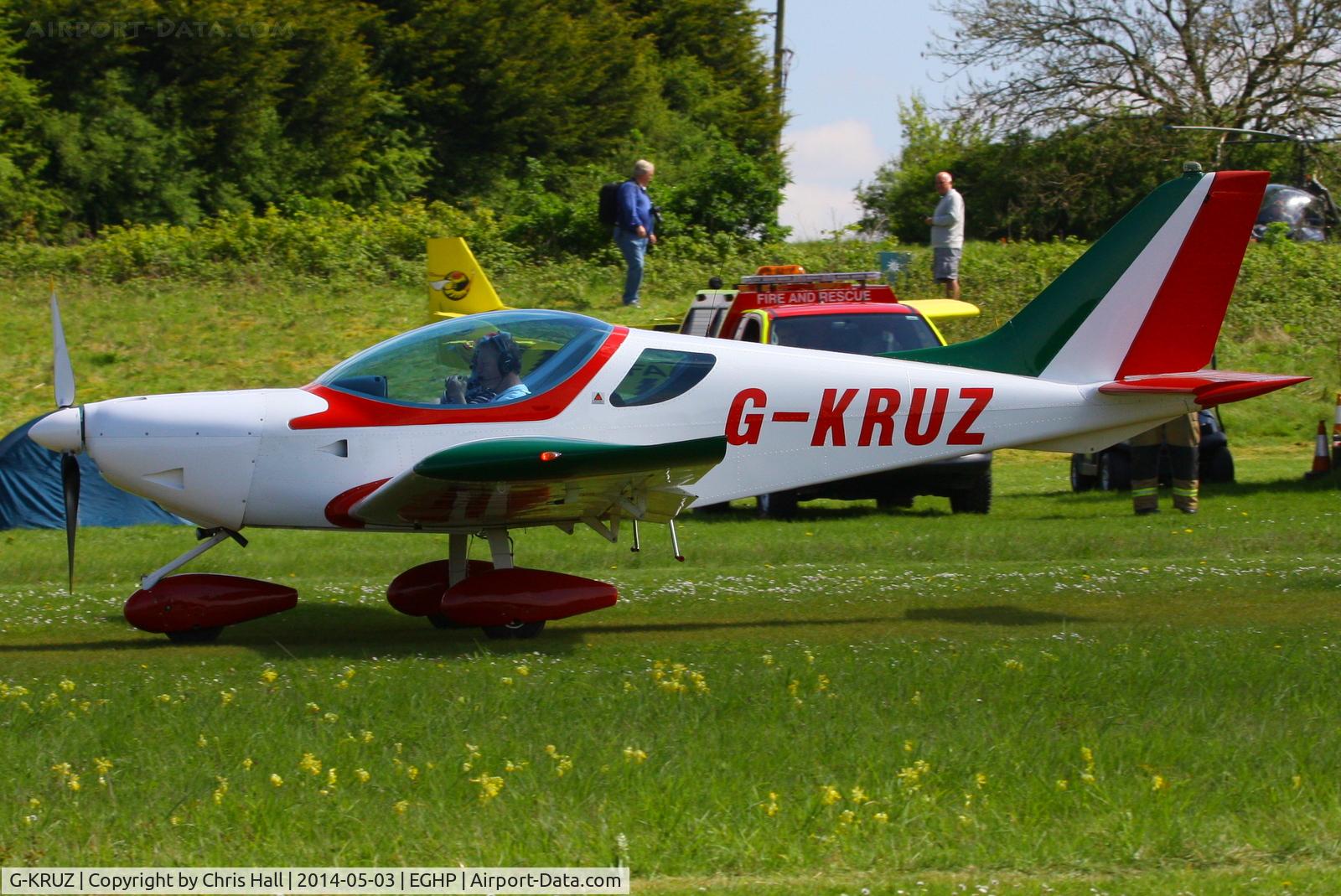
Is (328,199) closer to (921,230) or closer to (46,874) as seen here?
(921,230)

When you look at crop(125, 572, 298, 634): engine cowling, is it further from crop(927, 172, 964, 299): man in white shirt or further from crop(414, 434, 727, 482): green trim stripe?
crop(927, 172, 964, 299): man in white shirt

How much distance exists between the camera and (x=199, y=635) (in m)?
8.74

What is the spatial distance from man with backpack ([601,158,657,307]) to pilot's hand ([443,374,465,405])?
13.4 metres

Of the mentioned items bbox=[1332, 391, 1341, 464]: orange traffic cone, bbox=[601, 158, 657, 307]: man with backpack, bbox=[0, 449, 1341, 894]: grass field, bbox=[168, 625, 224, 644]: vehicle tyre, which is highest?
bbox=[601, 158, 657, 307]: man with backpack

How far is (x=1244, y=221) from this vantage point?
31.5 ft

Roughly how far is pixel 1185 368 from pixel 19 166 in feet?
100

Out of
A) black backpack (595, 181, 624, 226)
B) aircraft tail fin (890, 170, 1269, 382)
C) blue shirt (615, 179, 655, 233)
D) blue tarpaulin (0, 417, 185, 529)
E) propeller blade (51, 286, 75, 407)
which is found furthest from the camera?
black backpack (595, 181, 624, 226)

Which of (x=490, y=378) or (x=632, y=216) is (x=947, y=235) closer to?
(x=632, y=216)

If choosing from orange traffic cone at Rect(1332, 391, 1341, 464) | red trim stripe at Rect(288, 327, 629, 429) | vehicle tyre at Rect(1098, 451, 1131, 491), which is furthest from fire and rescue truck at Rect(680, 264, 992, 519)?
red trim stripe at Rect(288, 327, 629, 429)

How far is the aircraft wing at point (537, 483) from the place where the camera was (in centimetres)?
760

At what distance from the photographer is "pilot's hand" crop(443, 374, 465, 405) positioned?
8562 millimetres

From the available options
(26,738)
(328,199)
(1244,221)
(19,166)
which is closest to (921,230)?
(328,199)

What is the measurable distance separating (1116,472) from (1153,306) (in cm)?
651

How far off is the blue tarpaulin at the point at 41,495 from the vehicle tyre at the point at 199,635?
6.02m
